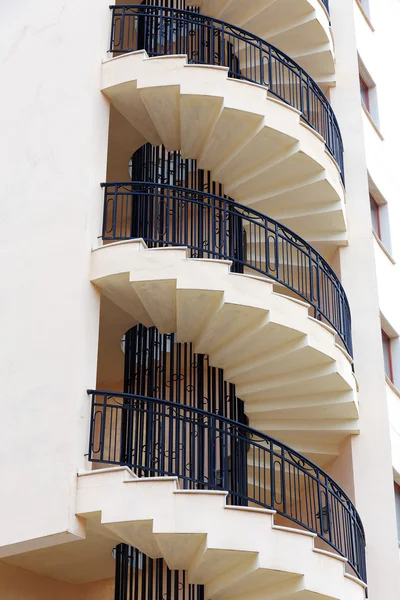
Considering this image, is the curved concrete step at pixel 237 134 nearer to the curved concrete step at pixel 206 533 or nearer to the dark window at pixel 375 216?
the dark window at pixel 375 216

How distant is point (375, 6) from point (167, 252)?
10.6m

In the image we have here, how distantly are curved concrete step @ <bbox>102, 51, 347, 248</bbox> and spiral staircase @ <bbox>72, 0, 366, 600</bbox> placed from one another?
29 millimetres

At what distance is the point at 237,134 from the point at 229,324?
10.6 ft

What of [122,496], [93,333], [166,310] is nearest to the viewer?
[122,496]

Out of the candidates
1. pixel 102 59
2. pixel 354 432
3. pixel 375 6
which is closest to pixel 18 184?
pixel 102 59

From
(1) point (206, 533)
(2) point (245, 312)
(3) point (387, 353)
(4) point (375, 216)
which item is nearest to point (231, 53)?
(4) point (375, 216)

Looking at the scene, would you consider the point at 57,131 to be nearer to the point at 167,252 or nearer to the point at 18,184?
the point at 18,184

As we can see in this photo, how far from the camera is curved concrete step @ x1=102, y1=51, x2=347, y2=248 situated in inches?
555

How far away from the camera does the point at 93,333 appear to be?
12.4m

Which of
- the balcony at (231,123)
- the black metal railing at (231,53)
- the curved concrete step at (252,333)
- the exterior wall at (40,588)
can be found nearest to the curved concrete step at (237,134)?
the balcony at (231,123)

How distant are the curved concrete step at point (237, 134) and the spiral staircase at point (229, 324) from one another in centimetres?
3

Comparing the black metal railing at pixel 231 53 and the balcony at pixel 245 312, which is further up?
the black metal railing at pixel 231 53

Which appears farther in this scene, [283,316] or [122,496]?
[283,316]

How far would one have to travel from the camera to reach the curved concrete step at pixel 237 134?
14109 millimetres
